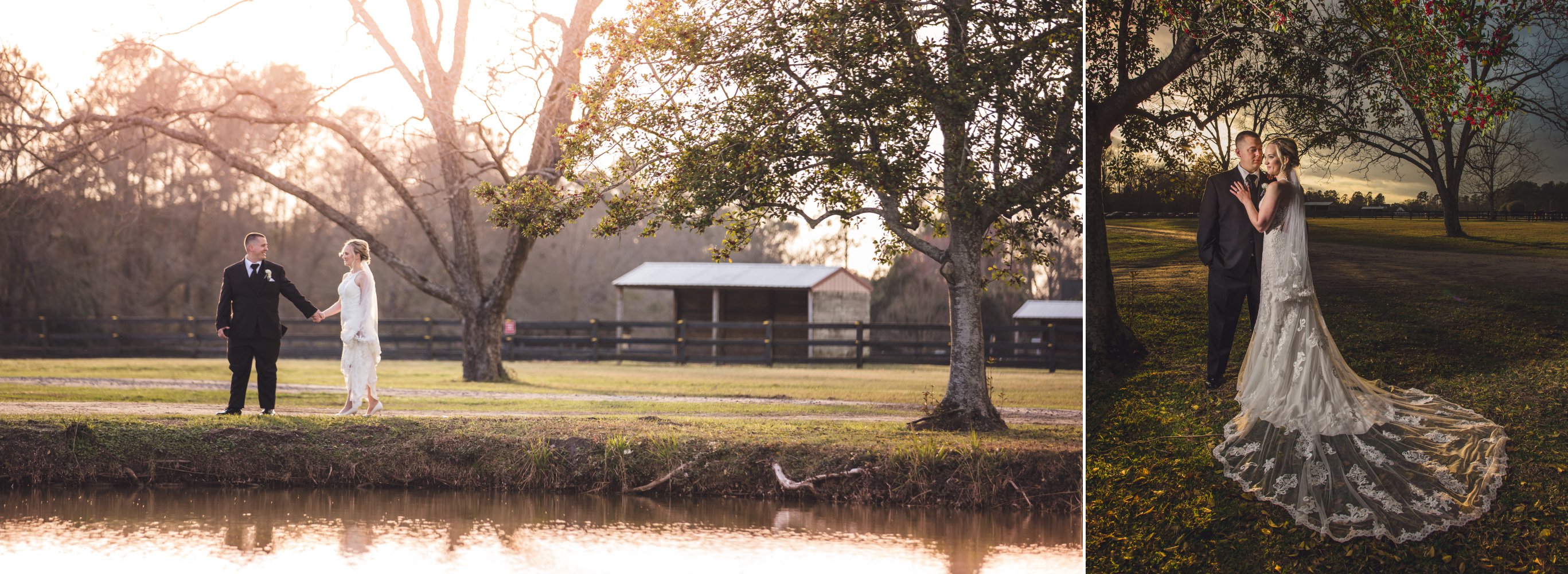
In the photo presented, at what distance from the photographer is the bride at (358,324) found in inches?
215

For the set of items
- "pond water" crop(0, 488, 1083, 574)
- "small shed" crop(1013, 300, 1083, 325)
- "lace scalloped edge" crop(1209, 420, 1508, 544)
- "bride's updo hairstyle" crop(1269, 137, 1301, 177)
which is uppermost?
"bride's updo hairstyle" crop(1269, 137, 1301, 177)

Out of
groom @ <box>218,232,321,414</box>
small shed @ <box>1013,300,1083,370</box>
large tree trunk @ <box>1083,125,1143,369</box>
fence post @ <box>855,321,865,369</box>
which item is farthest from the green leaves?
fence post @ <box>855,321,865,369</box>

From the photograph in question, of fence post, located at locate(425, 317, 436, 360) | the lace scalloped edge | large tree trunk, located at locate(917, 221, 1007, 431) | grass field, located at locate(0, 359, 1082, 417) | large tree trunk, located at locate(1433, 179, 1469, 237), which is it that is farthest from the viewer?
fence post, located at locate(425, 317, 436, 360)

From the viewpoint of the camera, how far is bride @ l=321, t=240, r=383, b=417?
17.9 feet

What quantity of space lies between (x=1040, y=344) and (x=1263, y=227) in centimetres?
419

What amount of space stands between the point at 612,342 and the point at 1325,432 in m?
9.96

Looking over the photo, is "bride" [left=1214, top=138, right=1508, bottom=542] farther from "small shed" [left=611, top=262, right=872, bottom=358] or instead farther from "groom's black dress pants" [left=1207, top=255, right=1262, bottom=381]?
"small shed" [left=611, top=262, right=872, bottom=358]

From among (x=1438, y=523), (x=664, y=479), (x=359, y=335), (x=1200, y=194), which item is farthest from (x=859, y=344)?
(x=1438, y=523)

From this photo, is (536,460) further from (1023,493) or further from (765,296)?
(765,296)

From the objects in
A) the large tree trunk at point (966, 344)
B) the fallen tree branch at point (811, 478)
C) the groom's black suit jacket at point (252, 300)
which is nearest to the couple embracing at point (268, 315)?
the groom's black suit jacket at point (252, 300)

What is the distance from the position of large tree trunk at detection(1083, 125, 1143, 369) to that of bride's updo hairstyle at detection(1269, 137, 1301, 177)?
64 cm

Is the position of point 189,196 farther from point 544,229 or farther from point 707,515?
point 707,515


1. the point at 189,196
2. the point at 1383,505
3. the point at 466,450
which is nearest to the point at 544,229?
the point at 466,450

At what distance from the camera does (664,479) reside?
5332 mm
